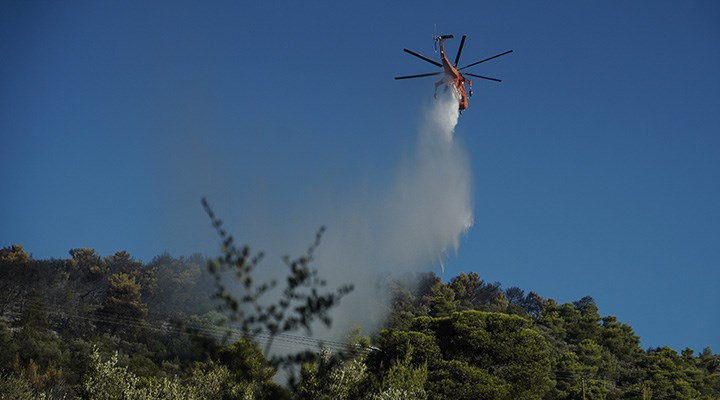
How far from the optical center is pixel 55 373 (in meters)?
81.1

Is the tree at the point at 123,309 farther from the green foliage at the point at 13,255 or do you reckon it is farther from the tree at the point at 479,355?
the tree at the point at 479,355

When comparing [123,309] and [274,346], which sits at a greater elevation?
[123,309]

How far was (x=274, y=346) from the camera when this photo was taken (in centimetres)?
7644

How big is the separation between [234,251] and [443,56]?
148 ft

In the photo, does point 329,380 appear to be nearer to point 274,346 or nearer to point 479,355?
point 479,355

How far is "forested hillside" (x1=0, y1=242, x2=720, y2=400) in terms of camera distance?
49.7 ft

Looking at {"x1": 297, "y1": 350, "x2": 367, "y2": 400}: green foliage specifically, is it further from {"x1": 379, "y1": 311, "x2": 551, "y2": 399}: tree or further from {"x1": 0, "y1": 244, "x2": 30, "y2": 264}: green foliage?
{"x1": 0, "y1": 244, "x2": 30, "y2": 264}: green foliage

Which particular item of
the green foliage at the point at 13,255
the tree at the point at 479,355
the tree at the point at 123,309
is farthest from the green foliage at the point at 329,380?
the green foliage at the point at 13,255

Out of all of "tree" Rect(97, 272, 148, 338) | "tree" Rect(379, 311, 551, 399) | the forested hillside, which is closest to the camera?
the forested hillside

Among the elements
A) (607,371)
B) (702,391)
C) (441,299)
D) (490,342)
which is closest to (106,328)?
(441,299)

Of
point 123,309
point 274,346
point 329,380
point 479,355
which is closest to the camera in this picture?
point 329,380

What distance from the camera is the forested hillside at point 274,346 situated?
49.7 feet

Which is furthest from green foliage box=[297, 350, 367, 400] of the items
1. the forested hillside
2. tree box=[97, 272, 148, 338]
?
tree box=[97, 272, 148, 338]

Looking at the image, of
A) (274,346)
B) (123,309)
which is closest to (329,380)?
(274,346)
